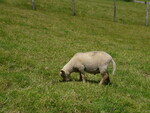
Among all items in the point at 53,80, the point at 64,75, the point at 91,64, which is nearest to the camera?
the point at 91,64

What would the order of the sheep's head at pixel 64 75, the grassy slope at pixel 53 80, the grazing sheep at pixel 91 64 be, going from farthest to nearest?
the sheep's head at pixel 64 75, the grazing sheep at pixel 91 64, the grassy slope at pixel 53 80

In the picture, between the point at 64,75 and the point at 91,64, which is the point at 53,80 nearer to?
the point at 64,75

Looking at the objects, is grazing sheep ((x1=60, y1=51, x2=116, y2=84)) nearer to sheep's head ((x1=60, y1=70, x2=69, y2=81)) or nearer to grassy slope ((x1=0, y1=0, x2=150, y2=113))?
sheep's head ((x1=60, y1=70, x2=69, y2=81))

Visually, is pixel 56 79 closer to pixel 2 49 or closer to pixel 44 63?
pixel 44 63

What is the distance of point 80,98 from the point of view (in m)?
7.40

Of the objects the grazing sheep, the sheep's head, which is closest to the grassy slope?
the sheep's head

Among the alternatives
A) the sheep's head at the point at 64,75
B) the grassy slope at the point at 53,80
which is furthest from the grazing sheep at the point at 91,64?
the grassy slope at the point at 53,80

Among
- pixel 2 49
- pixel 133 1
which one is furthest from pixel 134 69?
pixel 133 1

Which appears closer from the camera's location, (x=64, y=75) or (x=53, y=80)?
(x=64, y=75)

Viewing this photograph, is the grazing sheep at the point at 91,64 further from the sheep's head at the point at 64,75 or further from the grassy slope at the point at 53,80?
the grassy slope at the point at 53,80

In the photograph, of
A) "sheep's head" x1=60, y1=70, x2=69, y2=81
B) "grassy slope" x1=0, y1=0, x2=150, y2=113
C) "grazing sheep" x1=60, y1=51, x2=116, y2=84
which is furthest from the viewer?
"sheep's head" x1=60, y1=70, x2=69, y2=81

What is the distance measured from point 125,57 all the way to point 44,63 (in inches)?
200

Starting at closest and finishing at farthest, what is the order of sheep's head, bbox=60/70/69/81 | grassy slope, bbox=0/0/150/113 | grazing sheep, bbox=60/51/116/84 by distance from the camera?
grassy slope, bbox=0/0/150/113
grazing sheep, bbox=60/51/116/84
sheep's head, bbox=60/70/69/81

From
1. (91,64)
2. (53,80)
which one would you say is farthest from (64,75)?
(91,64)
